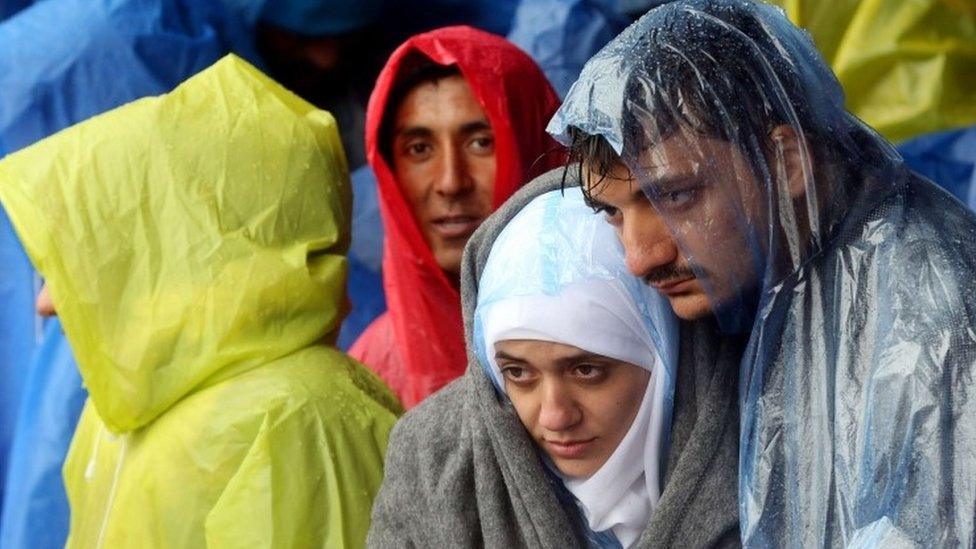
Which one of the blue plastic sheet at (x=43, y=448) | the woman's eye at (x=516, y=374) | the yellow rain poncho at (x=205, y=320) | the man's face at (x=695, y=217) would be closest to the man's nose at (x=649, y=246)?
the man's face at (x=695, y=217)

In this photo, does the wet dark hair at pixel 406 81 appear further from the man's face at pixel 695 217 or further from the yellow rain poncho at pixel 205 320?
the man's face at pixel 695 217

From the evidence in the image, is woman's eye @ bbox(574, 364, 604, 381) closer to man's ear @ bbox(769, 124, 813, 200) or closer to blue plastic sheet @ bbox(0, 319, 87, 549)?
man's ear @ bbox(769, 124, 813, 200)

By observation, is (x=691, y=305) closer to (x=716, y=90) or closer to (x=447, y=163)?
(x=716, y=90)

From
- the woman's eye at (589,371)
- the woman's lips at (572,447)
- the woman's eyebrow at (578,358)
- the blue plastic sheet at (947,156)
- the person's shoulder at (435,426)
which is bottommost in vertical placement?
the person's shoulder at (435,426)

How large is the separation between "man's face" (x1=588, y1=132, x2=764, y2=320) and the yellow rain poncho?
737 millimetres

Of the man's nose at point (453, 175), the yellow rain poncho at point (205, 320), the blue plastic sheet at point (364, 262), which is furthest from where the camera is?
the blue plastic sheet at point (364, 262)

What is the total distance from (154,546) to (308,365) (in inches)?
13.4

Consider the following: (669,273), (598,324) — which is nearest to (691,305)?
(669,273)

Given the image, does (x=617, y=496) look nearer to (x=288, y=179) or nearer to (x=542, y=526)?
(x=542, y=526)

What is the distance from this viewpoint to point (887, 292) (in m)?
1.95

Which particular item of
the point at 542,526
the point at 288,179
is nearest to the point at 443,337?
the point at 288,179

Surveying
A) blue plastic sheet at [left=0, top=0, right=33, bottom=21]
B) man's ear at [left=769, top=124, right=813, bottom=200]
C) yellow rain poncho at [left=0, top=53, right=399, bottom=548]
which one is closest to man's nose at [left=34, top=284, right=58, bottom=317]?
yellow rain poncho at [left=0, top=53, right=399, bottom=548]

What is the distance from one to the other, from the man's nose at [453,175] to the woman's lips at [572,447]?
109 cm

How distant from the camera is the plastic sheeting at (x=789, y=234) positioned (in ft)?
6.38
